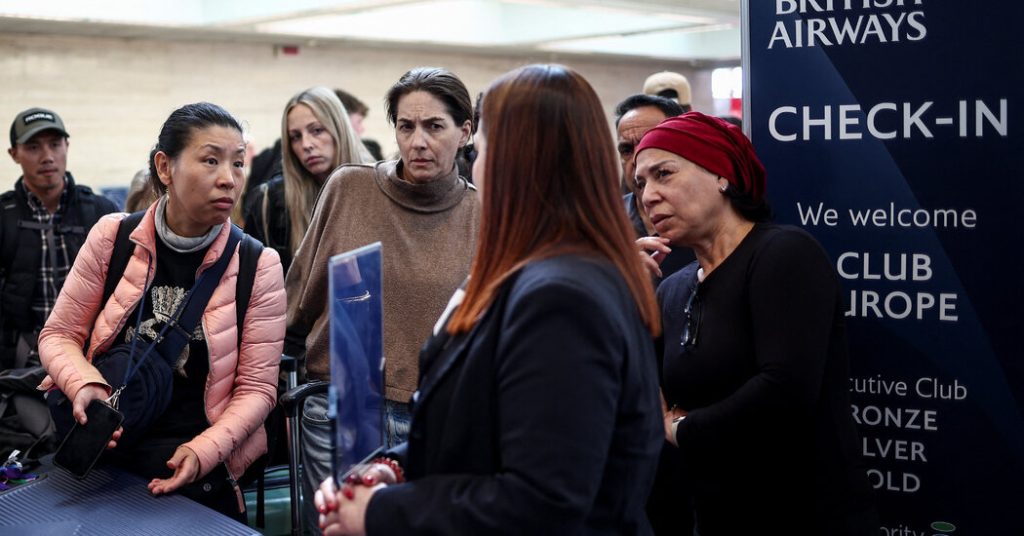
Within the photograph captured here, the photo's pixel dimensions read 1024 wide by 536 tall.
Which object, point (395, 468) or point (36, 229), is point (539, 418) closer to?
point (395, 468)

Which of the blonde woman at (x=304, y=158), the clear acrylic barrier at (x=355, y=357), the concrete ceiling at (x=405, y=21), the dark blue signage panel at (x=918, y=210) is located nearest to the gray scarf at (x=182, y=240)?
the clear acrylic barrier at (x=355, y=357)

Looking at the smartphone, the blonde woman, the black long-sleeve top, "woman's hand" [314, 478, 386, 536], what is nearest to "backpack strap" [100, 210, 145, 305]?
the smartphone

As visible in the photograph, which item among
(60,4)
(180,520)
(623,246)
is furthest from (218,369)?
(60,4)

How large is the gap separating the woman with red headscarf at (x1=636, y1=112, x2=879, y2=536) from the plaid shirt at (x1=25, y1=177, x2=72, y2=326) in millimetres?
3604

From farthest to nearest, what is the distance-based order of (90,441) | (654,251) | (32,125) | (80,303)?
(32,125), (654,251), (80,303), (90,441)

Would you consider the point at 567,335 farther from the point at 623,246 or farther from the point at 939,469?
the point at 939,469

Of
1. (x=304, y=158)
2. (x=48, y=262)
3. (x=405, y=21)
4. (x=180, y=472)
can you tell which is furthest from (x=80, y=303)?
(x=405, y=21)

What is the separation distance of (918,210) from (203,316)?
1806mm

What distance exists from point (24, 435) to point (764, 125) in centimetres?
314

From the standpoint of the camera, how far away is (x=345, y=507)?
1446 millimetres

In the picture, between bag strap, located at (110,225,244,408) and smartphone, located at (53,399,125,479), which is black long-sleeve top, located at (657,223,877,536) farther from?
smartphone, located at (53,399,125,479)

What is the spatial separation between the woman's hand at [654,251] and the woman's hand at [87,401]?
1303 mm

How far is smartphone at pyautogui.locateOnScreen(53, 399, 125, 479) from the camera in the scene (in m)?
2.20

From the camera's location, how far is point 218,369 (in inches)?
96.1
